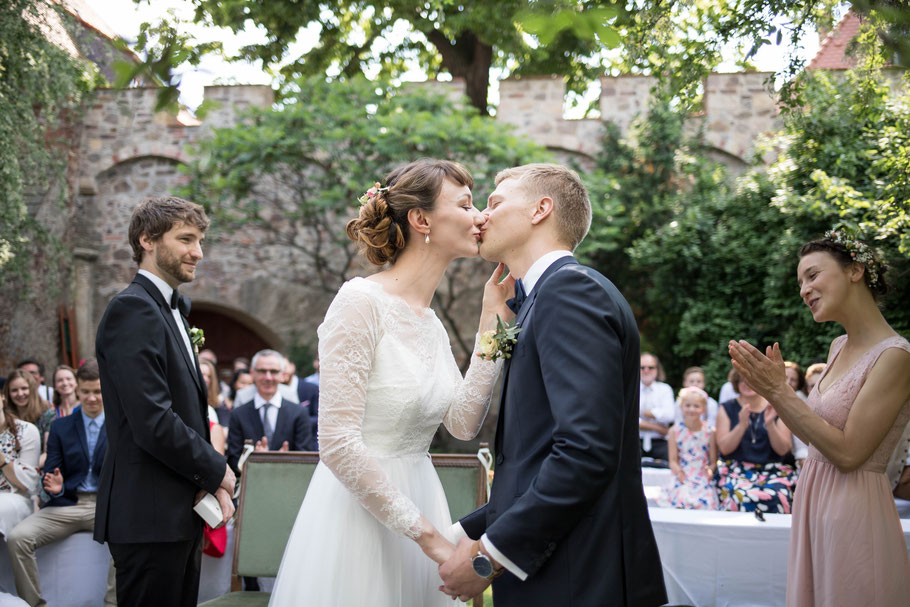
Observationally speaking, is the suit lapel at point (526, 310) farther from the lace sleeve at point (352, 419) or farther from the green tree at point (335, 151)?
the green tree at point (335, 151)

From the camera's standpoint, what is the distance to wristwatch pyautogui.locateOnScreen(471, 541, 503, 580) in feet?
6.82

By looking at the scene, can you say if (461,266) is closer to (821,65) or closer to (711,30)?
(821,65)

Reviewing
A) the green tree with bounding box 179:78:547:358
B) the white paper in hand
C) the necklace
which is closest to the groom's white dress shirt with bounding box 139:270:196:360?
the white paper in hand

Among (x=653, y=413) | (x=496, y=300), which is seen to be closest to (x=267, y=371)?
(x=653, y=413)

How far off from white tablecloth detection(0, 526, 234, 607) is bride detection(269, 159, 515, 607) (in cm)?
266

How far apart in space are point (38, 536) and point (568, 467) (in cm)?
423

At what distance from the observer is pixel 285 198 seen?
12.9 metres

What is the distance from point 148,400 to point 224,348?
37.9 ft

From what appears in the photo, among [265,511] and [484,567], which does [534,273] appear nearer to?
[484,567]

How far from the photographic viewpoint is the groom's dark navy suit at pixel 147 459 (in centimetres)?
296

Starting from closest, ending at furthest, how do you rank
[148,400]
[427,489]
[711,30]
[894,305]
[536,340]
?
[536,340], [427,489], [148,400], [711,30], [894,305]

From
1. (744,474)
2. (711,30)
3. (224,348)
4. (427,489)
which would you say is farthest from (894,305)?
(224,348)

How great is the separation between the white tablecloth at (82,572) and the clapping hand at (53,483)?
301mm

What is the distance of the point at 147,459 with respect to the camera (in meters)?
3.04
